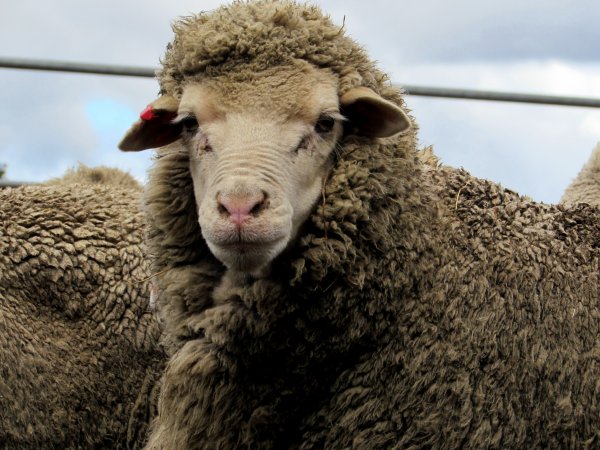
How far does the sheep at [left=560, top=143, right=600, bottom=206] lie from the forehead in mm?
2059

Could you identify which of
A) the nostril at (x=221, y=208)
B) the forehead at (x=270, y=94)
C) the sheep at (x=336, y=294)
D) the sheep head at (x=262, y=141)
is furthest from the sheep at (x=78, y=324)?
the nostril at (x=221, y=208)

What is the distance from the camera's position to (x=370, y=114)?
3.53 meters

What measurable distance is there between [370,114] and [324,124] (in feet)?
0.55

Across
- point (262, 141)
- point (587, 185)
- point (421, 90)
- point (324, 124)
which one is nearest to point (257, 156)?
point (262, 141)

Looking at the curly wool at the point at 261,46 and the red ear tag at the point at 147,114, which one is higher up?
the curly wool at the point at 261,46

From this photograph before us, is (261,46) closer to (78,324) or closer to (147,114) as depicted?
(147,114)

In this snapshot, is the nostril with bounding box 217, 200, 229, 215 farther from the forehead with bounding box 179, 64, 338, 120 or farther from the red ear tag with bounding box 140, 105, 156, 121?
the red ear tag with bounding box 140, 105, 156, 121

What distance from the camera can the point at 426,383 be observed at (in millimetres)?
3441

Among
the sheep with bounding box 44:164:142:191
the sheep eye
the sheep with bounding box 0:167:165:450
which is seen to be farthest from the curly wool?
the sheep with bounding box 44:164:142:191

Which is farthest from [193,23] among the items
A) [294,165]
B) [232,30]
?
[294,165]

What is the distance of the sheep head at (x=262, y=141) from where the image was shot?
123 inches

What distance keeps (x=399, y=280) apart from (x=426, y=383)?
1.08 feet

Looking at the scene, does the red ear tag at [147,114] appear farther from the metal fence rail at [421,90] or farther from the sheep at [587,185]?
the metal fence rail at [421,90]

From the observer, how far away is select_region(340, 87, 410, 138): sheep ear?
3455 mm
